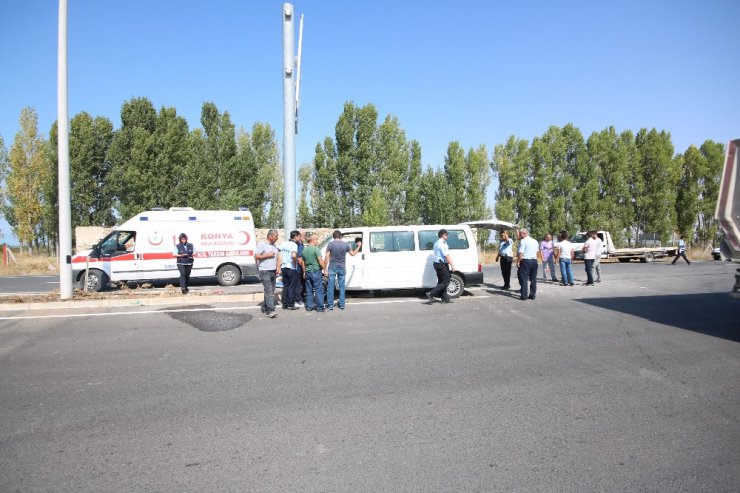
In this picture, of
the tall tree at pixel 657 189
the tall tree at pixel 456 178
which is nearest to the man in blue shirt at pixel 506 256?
the tall tree at pixel 456 178

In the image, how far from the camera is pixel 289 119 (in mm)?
12945

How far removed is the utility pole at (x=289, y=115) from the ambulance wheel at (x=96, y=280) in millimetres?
6635

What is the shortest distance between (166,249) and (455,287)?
9.62 metres

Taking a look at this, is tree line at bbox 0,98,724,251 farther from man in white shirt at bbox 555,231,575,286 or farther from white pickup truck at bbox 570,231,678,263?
man in white shirt at bbox 555,231,575,286

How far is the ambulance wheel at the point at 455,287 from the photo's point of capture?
39.4ft

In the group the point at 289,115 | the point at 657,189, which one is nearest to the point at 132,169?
the point at 289,115

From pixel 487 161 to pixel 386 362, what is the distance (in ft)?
138

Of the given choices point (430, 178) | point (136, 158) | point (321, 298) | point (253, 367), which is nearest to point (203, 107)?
point (136, 158)

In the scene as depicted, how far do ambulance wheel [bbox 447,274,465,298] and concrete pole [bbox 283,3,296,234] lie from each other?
4.38 meters

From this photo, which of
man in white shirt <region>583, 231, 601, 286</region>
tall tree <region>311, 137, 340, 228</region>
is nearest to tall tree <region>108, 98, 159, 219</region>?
tall tree <region>311, 137, 340, 228</region>

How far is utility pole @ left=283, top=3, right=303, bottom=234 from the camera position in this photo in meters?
12.8

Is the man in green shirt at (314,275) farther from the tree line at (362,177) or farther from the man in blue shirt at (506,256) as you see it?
the tree line at (362,177)

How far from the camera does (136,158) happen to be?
3469 cm

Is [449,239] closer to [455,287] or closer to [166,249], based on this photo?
[455,287]
